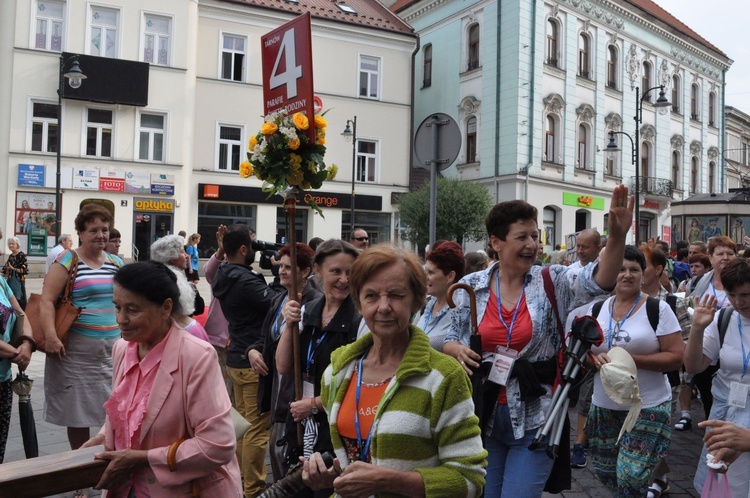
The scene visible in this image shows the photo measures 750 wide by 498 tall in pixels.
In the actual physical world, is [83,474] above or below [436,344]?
below

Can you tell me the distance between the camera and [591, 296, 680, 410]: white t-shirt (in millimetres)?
4512

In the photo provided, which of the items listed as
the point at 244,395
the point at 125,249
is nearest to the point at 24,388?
the point at 244,395

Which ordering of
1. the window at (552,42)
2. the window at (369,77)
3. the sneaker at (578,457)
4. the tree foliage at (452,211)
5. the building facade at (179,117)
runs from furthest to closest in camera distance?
the window at (552,42) < the window at (369,77) < the tree foliage at (452,211) < the building facade at (179,117) < the sneaker at (578,457)

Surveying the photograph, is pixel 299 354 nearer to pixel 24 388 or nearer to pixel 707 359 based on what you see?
pixel 24 388

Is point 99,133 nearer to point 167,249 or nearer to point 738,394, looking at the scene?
point 167,249

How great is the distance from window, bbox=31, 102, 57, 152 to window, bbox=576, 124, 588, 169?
77.0ft

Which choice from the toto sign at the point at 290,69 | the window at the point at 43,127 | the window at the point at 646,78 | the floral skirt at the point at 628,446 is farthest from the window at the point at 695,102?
the toto sign at the point at 290,69

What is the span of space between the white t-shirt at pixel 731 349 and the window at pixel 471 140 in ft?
96.3

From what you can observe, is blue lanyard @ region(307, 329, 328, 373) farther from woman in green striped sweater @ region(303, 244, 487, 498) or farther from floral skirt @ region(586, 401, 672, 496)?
floral skirt @ region(586, 401, 672, 496)

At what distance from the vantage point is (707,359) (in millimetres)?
4324

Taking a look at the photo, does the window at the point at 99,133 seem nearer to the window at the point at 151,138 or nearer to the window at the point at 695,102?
the window at the point at 151,138

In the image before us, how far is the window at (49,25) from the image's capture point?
24.4 metres

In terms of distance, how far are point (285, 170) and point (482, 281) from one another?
133 centimetres

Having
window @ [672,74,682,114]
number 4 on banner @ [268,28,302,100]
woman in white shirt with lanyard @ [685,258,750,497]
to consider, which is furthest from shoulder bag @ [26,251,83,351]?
window @ [672,74,682,114]
